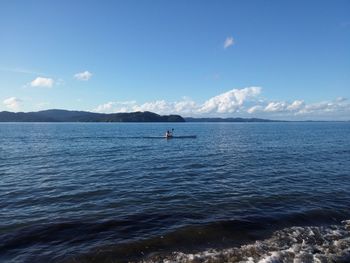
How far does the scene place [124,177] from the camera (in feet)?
109

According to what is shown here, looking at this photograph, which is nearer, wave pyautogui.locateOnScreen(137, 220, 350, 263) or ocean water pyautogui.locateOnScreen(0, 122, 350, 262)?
wave pyautogui.locateOnScreen(137, 220, 350, 263)

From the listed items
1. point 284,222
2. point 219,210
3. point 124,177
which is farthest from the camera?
point 124,177

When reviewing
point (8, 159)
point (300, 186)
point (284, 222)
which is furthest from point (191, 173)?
point (8, 159)

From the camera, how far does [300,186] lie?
28328 mm

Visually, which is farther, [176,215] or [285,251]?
[176,215]

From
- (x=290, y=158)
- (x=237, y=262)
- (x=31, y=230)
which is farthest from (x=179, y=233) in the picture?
(x=290, y=158)

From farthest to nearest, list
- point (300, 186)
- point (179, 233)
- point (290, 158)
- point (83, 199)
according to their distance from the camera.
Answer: point (290, 158), point (300, 186), point (83, 199), point (179, 233)

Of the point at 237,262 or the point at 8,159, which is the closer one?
the point at 237,262

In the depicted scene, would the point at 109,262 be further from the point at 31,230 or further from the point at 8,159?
the point at 8,159

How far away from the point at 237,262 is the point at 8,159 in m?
46.4

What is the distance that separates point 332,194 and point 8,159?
46.9 metres

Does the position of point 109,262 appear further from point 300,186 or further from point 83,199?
point 300,186

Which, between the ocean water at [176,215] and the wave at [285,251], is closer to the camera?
the wave at [285,251]

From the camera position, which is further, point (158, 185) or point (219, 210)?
point (158, 185)
